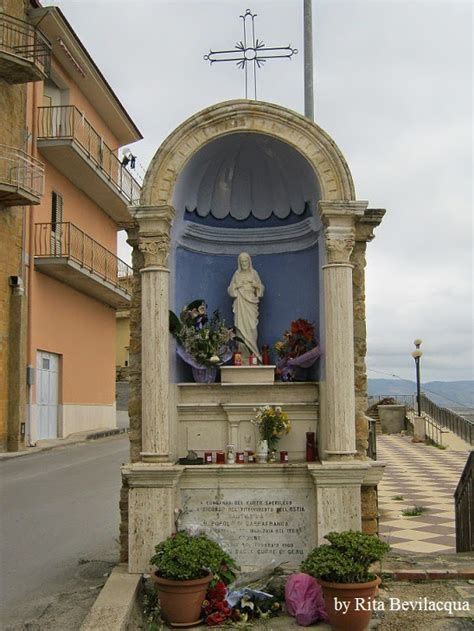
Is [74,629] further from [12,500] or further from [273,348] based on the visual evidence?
[12,500]

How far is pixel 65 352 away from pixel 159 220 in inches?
693

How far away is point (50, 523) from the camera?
10.7 m

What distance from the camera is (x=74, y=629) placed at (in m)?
5.78

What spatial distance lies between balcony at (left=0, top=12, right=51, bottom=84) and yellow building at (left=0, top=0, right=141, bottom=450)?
0.04 metres

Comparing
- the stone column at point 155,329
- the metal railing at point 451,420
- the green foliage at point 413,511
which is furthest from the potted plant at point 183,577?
the metal railing at point 451,420

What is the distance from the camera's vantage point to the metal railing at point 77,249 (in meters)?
21.8

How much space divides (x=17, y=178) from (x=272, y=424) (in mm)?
14358

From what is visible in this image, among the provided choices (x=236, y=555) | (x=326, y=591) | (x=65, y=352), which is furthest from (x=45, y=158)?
(x=326, y=591)

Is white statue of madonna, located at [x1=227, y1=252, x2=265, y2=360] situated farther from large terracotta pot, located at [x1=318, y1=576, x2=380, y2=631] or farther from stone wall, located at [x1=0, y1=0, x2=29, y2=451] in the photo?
stone wall, located at [x1=0, y1=0, x2=29, y2=451]

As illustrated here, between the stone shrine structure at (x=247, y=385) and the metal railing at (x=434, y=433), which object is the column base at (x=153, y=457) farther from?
the metal railing at (x=434, y=433)

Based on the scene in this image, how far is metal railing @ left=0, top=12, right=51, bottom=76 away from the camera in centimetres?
1978

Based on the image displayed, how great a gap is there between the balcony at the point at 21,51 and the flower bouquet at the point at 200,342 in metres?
13.6

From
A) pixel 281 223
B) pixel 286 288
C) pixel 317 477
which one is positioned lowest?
pixel 317 477

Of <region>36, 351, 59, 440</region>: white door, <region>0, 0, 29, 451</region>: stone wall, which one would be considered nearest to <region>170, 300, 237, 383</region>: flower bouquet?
<region>0, 0, 29, 451</region>: stone wall
